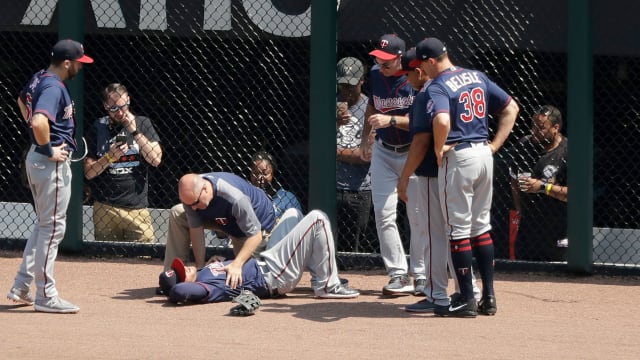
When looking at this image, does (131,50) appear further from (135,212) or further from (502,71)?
(502,71)

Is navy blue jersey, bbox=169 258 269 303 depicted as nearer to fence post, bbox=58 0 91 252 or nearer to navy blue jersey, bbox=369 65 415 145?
navy blue jersey, bbox=369 65 415 145

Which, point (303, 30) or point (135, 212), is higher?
point (303, 30)

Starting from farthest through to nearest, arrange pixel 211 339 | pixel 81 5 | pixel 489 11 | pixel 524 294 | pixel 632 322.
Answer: pixel 81 5 < pixel 489 11 < pixel 524 294 < pixel 632 322 < pixel 211 339

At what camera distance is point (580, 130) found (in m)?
7.71

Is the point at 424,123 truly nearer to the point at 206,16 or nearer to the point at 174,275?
the point at 174,275

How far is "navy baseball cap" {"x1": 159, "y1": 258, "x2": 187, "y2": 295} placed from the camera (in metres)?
6.78

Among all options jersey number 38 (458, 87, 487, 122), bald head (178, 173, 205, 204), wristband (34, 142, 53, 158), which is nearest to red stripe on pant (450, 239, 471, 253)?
jersey number 38 (458, 87, 487, 122)

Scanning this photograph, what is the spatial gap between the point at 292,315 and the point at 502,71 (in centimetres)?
263

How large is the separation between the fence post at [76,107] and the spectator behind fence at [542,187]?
322cm

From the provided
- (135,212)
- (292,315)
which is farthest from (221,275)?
(135,212)

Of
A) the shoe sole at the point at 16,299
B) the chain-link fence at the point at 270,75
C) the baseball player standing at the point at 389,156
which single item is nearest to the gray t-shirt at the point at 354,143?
the chain-link fence at the point at 270,75

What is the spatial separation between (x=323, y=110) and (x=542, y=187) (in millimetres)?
1633

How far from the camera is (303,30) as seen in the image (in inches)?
324

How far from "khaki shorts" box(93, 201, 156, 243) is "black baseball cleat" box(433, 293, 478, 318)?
2.87 metres
